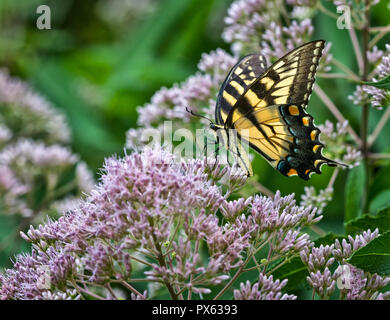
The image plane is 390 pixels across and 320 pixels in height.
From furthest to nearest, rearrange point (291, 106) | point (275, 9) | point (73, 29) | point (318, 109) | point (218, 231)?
1. point (73, 29)
2. point (318, 109)
3. point (275, 9)
4. point (291, 106)
5. point (218, 231)

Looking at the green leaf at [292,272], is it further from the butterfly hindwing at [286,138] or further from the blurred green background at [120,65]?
the blurred green background at [120,65]

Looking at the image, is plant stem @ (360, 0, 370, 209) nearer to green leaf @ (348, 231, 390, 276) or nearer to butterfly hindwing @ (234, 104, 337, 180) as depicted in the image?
butterfly hindwing @ (234, 104, 337, 180)

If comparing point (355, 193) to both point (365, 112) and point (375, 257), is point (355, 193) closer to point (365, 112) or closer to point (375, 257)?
point (365, 112)

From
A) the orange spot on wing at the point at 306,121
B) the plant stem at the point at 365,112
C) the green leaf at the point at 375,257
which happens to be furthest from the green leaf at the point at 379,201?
the green leaf at the point at 375,257

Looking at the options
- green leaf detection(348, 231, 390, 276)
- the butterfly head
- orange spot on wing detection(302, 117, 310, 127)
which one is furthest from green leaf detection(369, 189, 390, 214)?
the butterfly head

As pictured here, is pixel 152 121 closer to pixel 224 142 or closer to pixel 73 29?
pixel 224 142
